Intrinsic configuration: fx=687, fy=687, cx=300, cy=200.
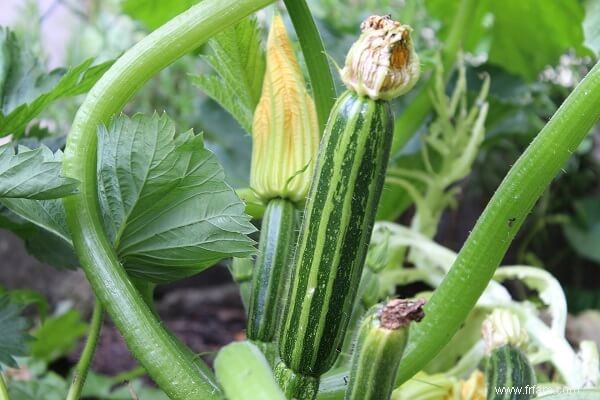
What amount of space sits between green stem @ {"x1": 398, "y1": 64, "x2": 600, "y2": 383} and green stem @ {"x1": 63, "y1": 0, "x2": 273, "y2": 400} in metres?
0.24

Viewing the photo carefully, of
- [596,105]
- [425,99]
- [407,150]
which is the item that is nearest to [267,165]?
[596,105]

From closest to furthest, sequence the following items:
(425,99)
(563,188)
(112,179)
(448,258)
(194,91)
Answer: (112,179) → (448,258) → (425,99) → (563,188) → (194,91)

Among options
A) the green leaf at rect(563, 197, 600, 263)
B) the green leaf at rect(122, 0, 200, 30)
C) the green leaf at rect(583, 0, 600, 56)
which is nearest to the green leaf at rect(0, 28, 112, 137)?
the green leaf at rect(122, 0, 200, 30)

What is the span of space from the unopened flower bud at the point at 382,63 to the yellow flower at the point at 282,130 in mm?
179

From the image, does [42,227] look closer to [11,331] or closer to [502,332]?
[11,331]

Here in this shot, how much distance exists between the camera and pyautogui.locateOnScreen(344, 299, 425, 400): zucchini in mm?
468

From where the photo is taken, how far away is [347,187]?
1.76 feet

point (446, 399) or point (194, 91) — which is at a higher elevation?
Answer: point (194, 91)

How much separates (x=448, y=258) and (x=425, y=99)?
389 mm

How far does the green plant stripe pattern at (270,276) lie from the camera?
68 cm

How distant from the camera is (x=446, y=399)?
86 cm

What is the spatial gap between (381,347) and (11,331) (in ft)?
1.82

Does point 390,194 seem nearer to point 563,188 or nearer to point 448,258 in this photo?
point 448,258

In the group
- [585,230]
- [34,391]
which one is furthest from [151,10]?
[585,230]
